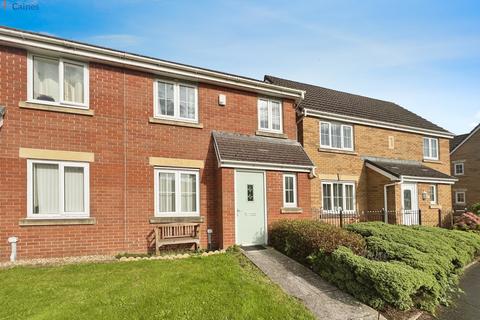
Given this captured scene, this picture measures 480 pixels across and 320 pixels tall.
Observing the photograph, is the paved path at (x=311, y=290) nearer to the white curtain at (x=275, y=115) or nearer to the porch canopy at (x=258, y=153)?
the porch canopy at (x=258, y=153)

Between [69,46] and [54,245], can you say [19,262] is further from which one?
[69,46]

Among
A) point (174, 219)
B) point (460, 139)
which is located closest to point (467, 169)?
point (460, 139)

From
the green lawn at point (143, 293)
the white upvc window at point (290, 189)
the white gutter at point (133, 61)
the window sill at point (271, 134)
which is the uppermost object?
the white gutter at point (133, 61)

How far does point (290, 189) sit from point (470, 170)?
23172mm

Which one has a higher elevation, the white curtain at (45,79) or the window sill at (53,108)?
the white curtain at (45,79)

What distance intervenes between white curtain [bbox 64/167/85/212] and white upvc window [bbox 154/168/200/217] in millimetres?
2104

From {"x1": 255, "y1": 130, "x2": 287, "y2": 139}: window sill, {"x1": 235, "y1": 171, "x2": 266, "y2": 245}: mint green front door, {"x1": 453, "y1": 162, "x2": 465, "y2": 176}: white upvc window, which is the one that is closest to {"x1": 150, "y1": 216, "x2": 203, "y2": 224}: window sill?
{"x1": 235, "y1": 171, "x2": 266, "y2": 245}: mint green front door

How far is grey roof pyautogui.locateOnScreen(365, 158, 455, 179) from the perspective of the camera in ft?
51.1

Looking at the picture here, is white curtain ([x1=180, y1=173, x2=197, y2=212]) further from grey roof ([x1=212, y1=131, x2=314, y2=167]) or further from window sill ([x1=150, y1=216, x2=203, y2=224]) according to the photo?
grey roof ([x1=212, y1=131, x2=314, y2=167])

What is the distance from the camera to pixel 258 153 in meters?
11.0

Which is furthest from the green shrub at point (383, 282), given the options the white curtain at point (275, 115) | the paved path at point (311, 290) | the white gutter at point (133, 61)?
the white gutter at point (133, 61)

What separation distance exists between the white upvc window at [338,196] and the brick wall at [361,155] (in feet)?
1.01

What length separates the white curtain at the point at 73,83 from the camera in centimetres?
916

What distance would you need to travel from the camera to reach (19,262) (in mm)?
7887
